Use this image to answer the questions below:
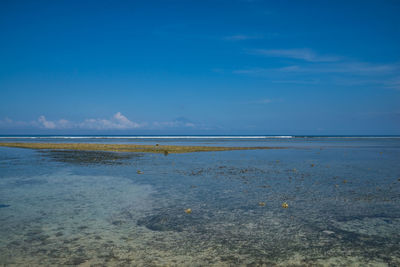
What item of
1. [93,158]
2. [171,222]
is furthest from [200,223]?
[93,158]

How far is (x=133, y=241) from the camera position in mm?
7578

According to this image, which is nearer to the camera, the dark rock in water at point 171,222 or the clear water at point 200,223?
the clear water at point 200,223

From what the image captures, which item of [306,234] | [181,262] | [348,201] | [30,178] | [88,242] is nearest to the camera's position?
[181,262]

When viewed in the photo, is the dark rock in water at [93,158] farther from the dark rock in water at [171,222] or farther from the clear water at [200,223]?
the dark rock in water at [171,222]

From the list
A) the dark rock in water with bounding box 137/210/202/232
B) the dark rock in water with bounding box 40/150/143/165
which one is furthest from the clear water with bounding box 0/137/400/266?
the dark rock in water with bounding box 40/150/143/165

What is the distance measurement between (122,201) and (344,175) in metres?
14.3

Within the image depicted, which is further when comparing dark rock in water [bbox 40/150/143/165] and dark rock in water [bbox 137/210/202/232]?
dark rock in water [bbox 40/150/143/165]

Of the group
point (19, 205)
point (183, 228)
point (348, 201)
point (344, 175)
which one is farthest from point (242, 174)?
point (19, 205)

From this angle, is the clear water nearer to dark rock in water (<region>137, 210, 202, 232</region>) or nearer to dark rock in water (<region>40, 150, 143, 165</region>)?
dark rock in water (<region>137, 210, 202, 232</region>)

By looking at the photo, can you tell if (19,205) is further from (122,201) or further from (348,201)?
(348,201)

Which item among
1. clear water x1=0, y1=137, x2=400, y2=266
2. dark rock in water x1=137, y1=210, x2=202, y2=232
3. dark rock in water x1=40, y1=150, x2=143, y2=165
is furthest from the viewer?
dark rock in water x1=40, y1=150, x2=143, y2=165

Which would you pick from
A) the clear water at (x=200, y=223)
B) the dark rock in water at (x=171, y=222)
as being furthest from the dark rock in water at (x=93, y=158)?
the dark rock in water at (x=171, y=222)

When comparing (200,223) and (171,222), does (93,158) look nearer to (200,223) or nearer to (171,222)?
(171,222)

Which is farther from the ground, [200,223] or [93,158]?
[93,158]
